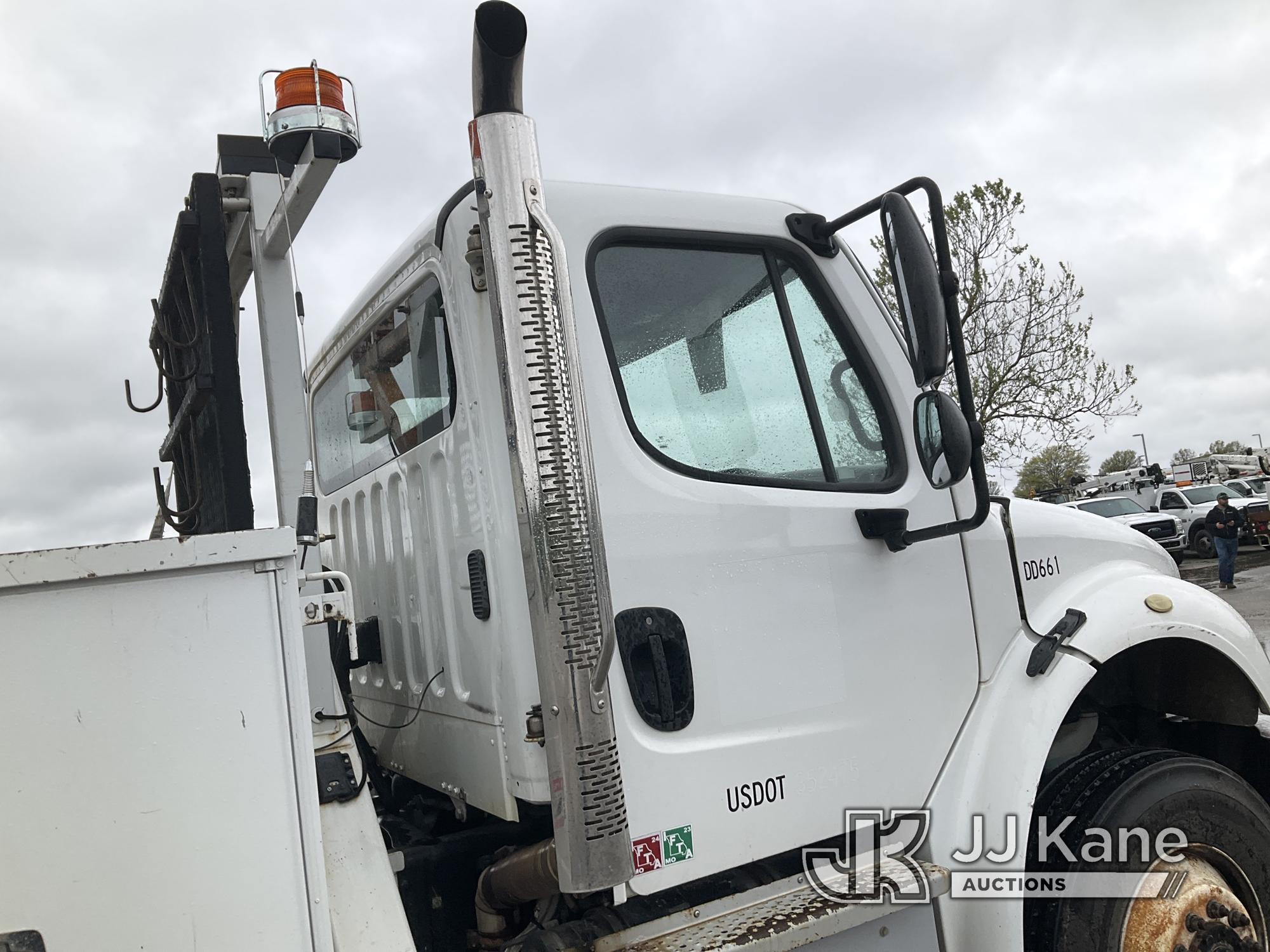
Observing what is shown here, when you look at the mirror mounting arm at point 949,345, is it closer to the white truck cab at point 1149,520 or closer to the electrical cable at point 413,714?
the electrical cable at point 413,714

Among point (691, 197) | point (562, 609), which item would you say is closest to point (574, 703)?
point (562, 609)

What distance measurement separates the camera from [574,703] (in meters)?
1.94

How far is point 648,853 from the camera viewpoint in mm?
2146

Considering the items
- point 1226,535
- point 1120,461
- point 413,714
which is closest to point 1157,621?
point 413,714

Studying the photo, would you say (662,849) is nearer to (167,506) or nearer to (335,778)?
(335,778)

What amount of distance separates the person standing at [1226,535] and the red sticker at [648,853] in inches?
736

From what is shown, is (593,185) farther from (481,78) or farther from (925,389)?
(925,389)

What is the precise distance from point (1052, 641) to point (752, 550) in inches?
37.5

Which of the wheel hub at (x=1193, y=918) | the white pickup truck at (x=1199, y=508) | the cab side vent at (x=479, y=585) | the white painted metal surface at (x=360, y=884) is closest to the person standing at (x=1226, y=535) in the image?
the white pickup truck at (x=1199, y=508)

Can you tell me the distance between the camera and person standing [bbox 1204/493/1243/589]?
1822 cm

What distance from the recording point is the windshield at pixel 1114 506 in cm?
2347

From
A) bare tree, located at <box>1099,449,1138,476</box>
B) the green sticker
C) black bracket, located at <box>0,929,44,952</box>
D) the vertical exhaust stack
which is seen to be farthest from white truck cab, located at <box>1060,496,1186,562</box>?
bare tree, located at <box>1099,449,1138,476</box>

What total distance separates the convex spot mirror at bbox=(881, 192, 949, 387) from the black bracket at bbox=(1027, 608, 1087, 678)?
2.93 feet

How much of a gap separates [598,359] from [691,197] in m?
0.57
